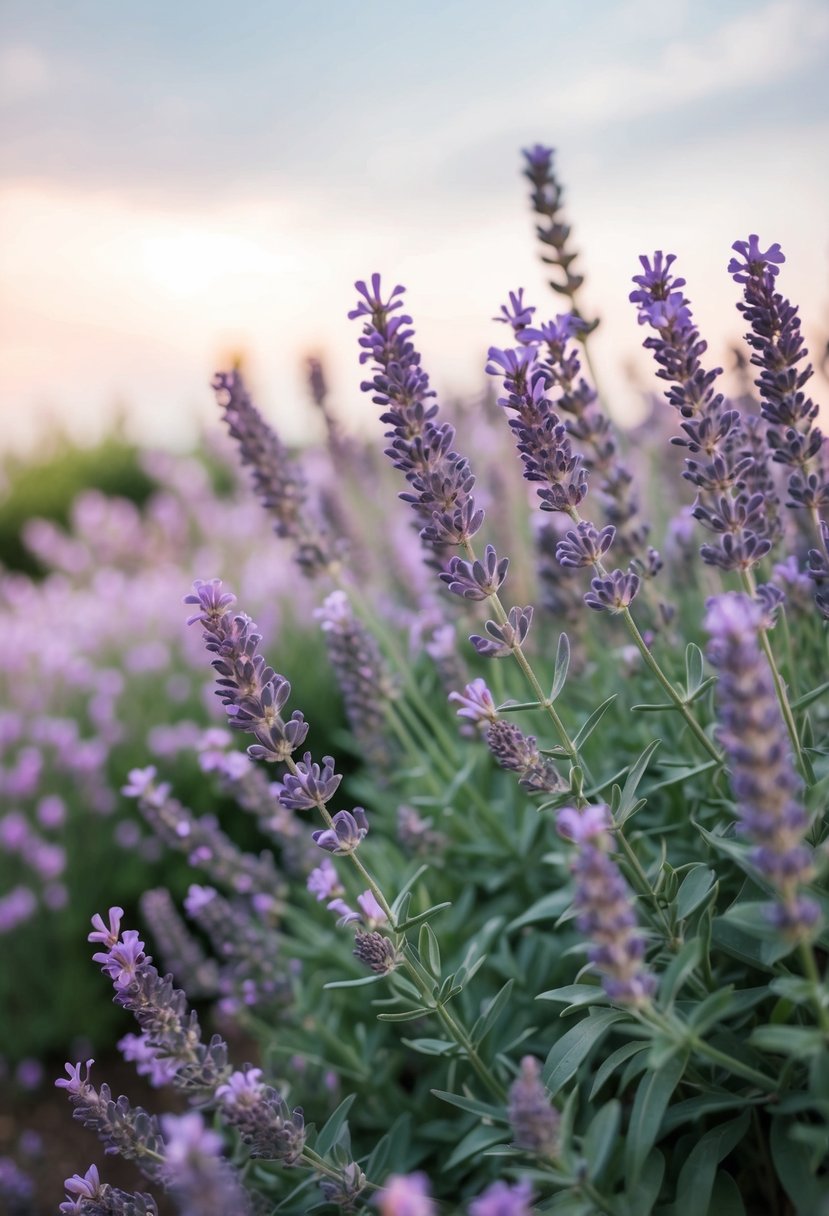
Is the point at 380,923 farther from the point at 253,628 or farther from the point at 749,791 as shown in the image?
the point at 749,791

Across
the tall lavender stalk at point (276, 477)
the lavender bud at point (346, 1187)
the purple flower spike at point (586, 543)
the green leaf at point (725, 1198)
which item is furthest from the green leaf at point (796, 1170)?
the tall lavender stalk at point (276, 477)

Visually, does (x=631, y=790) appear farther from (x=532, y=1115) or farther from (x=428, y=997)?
(x=532, y=1115)

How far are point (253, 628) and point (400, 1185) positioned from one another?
0.94 meters

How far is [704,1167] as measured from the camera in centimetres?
169

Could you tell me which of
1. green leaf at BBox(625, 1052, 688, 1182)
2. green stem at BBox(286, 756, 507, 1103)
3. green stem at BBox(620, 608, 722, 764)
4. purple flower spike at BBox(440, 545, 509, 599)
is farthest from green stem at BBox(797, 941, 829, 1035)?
purple flower spike at BBox(440, 545, 509, 599)

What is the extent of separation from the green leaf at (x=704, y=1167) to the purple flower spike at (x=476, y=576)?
3.10ft

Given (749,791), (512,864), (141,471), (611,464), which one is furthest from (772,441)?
(141,471)

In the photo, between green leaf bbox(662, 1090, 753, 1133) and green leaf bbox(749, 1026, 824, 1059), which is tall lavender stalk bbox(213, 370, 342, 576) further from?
green leaf bbox(749, 1026, 824, 1059)

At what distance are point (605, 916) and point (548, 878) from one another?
1.59m

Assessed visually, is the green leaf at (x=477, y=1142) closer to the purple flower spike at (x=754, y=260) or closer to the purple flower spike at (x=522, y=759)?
the purple flower spike at (x=522, y=759)

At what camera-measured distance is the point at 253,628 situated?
70.4 inches

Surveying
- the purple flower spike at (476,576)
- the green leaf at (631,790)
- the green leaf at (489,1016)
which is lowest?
the green leaf at (489,1016)

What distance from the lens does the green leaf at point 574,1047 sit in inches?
68.6

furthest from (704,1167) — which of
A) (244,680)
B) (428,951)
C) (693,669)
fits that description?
(244,680)
